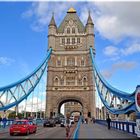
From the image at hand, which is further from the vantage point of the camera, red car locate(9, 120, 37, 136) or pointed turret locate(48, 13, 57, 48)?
pointed turret locate(48, 13, 57, 48)

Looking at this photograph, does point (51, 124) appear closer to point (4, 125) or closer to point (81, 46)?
point (4, 125)

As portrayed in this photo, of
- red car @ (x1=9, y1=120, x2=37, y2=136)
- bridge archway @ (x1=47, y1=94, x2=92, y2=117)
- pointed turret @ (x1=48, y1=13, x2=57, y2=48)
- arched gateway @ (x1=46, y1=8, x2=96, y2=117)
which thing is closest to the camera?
red car @ (x1=9, y1=120, x2=37, y2=136)

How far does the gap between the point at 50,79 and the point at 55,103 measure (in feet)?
20.0

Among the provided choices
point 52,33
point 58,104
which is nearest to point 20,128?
point 58,104

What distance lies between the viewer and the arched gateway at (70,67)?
6394 centimetres

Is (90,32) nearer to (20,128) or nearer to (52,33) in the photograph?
(52,33)

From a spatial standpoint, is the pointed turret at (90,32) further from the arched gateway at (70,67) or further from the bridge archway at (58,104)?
the bridge archway at (58,104)

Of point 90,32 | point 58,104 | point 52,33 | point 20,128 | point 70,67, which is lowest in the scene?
point 20,128

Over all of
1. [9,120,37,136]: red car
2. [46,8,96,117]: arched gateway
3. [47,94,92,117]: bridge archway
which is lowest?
[9,120,37,136]: red car

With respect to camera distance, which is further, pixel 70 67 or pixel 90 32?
pixel 90 32

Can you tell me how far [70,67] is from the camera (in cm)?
6706

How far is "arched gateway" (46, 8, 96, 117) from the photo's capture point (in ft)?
210

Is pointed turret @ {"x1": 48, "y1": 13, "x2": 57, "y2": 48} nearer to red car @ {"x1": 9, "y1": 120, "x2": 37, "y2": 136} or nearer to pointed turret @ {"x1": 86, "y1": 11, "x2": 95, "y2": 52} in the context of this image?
pointed turret @ {"x1": 86, "y1": 11, "x2": 95, "y2": 52}

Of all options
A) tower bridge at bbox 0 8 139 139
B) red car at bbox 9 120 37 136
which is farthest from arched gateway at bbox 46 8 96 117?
red car at bbox 9 120 37 136
